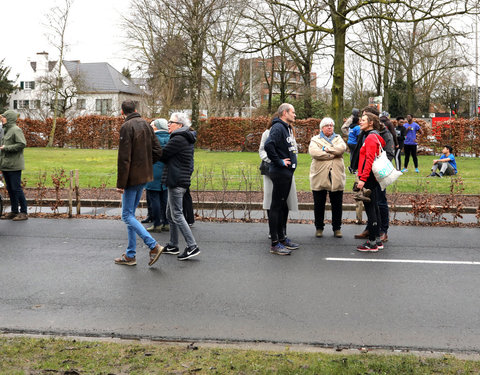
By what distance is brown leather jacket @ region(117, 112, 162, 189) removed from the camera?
7.00 m

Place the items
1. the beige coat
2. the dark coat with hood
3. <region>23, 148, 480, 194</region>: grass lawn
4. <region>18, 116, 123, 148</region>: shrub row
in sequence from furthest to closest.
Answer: <region>18, 116, 123, 148</region>: shrub row, <region>23, 148, 480, 194</region>: grass lawn, the dark coat with hood, the beige coat

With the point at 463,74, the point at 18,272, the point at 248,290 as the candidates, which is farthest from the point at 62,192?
the point at 463,74

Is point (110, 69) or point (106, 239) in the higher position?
point (110, 69)

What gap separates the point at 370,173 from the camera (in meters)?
8.19

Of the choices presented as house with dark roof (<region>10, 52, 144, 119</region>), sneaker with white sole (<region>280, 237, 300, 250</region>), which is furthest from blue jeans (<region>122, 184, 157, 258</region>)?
house with dark roof (<region>10, 52, 144, 119</region>)

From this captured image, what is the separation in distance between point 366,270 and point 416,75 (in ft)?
158

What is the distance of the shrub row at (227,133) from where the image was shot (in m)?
28.2

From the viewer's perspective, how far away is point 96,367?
13.1ft

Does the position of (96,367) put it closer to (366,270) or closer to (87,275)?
(87,275)

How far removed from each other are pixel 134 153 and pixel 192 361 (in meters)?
3.56

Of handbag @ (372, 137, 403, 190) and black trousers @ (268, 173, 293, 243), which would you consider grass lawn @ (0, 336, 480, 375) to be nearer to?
black trousers @ (268, 173, 293, 243)

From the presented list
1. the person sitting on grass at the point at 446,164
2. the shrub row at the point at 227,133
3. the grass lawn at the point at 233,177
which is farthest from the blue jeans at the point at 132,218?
the shrub row at the point at 227,133

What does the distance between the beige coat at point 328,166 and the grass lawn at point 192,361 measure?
478cm

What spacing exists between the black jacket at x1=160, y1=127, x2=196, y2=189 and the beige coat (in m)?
2.31
